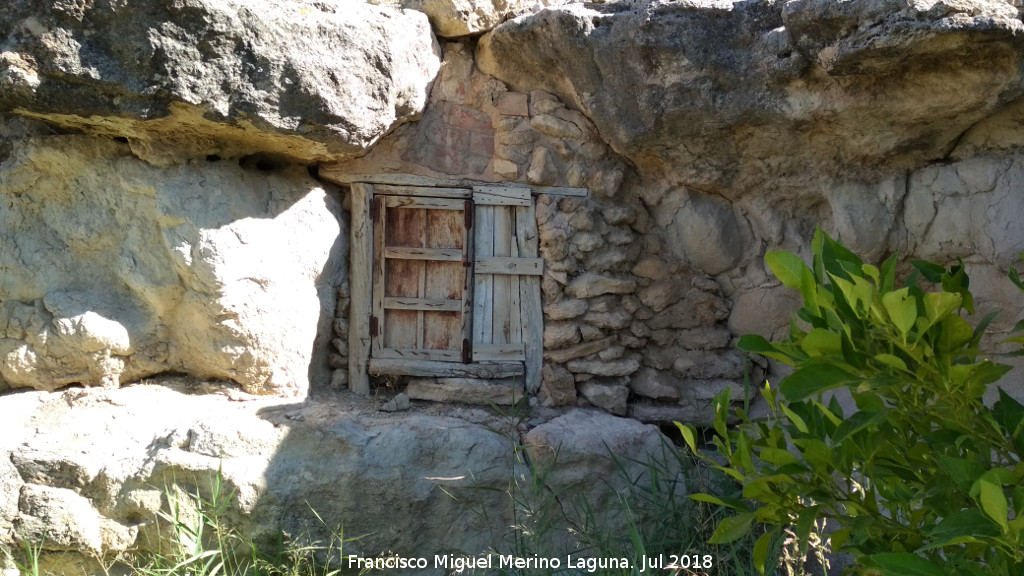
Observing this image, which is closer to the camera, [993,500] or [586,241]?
[993,500]

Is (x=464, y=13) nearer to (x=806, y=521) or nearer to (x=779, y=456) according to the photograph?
(x=779, y=456)

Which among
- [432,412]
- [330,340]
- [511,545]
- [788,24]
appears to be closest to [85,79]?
[330,340]

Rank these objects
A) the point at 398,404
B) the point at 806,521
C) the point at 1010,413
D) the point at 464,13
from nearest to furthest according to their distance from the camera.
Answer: the point at 1010,413 → the point at 806,521 → the point at 398,404 → the point at 464,13

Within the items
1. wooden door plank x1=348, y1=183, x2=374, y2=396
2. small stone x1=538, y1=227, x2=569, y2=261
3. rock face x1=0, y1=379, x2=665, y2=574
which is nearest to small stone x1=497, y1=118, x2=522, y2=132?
small stone x1=538, y1=227, x2=569, y2=261

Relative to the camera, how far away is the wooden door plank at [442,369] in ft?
14.5

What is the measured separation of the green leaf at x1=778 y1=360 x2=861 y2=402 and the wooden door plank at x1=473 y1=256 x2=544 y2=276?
2903mm

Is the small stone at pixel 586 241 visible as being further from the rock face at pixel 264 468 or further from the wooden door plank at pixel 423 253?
the rock face at pixel 264 468

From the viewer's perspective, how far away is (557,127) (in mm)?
4480

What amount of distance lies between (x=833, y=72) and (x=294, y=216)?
2.59m

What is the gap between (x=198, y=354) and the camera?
410 cm

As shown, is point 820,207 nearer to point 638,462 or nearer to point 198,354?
point 638,462

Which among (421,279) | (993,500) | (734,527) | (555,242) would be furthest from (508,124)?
(993,500)

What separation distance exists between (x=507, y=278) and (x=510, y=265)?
0.08 metres

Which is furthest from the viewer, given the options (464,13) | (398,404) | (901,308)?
(464,13)
